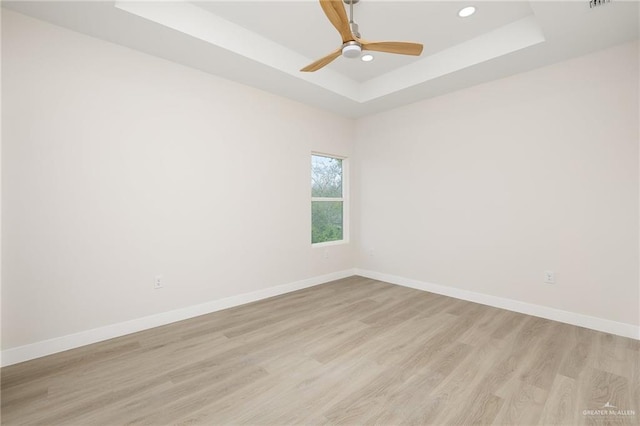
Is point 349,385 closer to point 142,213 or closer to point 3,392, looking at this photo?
point 3,392

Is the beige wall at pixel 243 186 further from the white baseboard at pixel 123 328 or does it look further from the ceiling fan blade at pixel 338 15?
the ceiling fan blade at pixel 338 15

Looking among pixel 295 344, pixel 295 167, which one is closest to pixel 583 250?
pixel 295 344

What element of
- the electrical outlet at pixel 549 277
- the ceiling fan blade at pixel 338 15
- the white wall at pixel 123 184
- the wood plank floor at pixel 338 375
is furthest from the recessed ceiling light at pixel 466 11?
the wood plank floor at pixel 338 375

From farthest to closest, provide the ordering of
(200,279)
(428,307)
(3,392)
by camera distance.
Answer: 1. (428,307)
2. (200,279)
3. (3,392)

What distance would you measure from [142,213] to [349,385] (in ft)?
7.79

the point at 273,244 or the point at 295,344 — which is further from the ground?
the point at 273,244

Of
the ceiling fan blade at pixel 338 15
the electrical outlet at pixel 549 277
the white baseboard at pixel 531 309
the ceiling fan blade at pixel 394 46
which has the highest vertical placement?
the ceiling fan blade at pixel 338 15

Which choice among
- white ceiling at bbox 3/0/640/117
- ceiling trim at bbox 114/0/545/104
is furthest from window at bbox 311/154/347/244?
white ceiling at bbox 3/0/640/117

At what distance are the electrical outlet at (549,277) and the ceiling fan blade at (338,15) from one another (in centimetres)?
304

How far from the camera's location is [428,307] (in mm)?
3369

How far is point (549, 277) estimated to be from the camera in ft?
9.96

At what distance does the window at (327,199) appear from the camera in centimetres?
446

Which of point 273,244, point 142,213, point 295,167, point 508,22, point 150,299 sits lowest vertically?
point 150,299

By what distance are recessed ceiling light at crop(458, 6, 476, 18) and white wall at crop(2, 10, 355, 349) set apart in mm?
2206
